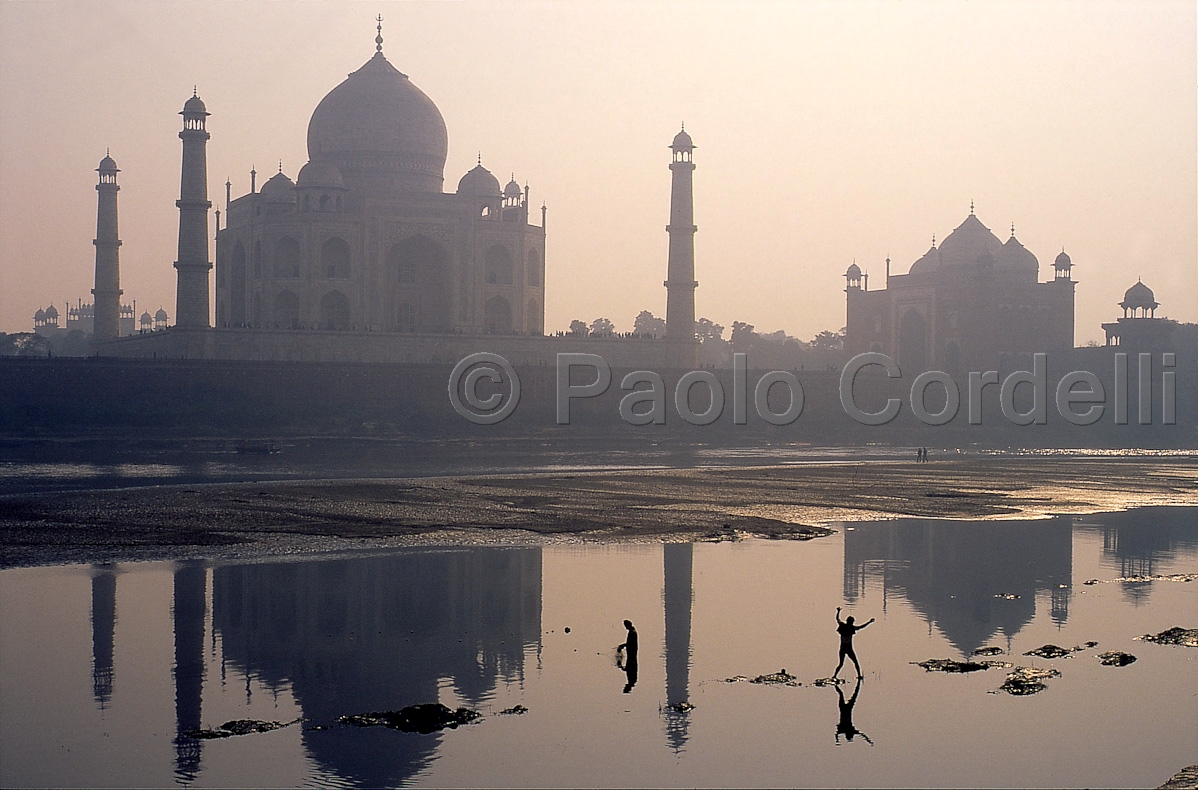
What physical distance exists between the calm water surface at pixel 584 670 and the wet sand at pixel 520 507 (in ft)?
6.44

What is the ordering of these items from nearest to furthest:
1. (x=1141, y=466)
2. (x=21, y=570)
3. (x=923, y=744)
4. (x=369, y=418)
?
(x=923, y=744), (x=21, y=570), (x=1141, y=466), (x=369, y=418)

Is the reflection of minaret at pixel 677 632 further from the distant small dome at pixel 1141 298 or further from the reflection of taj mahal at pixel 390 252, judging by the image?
the distant small dome at pixel 1141 298

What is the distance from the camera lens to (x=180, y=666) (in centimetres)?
1030

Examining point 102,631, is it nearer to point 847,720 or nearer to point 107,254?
point 847,720

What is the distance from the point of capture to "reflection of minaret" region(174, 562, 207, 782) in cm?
815

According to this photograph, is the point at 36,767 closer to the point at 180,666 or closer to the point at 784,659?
the point at 180,666

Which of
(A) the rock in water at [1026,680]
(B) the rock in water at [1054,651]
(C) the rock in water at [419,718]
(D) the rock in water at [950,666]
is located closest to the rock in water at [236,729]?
(C) the rock in water at [419,718]

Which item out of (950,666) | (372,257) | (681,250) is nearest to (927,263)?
(681,250)

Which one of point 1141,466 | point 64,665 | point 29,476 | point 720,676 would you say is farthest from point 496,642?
point 1141,466

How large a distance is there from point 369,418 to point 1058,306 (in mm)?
34215

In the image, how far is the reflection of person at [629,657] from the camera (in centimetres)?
1023

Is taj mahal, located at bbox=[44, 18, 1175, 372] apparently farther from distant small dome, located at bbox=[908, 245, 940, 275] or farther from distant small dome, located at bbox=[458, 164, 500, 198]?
distant small dome, located at bbox=[908, 245, 940, 275]

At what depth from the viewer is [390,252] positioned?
160ft

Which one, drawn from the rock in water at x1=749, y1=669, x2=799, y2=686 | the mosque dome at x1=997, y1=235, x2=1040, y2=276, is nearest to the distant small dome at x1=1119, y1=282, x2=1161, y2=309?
the mosque dome at x1=997, y1=235, x2=1040, y2=276
